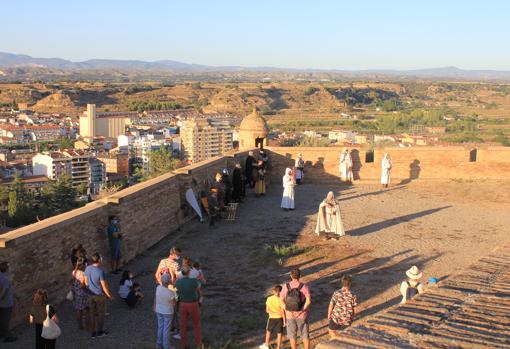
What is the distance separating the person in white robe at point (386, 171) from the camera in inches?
630

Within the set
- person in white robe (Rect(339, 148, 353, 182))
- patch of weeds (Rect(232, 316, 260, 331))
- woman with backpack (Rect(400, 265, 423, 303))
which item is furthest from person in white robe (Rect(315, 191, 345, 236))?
person in white robe (Rect(339, 148, 353, 182))

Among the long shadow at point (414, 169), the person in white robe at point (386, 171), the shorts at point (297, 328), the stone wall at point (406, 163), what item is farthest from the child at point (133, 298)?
the long shadow at point (414, 169)

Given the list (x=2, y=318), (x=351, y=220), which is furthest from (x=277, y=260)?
(x=2, y=318)

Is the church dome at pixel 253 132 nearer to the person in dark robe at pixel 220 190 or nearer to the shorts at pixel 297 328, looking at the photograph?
→ the person in dark robe at pixel 220 190

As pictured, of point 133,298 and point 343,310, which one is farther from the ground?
point 343,310

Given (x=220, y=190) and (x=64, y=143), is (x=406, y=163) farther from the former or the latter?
(x=64, y=143)

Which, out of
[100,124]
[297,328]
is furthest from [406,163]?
[100,124]

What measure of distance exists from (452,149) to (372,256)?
26.5 feet

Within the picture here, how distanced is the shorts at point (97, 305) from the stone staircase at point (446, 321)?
3.76 metres

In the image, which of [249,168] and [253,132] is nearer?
[249,168]

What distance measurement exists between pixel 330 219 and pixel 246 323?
3859 millimetres

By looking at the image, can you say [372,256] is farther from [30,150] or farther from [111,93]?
[111,93]

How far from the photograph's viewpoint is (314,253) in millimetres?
10180

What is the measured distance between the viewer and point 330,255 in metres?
10.1
